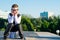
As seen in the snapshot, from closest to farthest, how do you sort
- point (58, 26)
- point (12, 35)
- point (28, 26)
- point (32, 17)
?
point (12, 35), point (28, 26), point (58, 26), point (32, 17)

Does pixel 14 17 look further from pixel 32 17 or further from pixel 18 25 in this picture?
pixel 32 17

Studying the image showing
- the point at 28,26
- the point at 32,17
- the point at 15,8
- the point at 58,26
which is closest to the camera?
the point at 15,8

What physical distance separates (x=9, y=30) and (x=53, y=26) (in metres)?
15.9

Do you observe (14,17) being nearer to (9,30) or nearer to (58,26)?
(9,30)

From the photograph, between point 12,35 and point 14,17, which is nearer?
point 14,17

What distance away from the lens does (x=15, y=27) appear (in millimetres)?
3496

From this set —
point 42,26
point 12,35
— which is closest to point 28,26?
point 42,26

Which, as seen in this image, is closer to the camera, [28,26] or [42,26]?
[28,26]

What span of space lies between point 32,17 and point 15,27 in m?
18.6

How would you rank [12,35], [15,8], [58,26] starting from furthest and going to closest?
[58,26] < [12,35] < [15,8]

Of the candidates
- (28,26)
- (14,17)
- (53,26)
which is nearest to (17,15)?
(14,17)

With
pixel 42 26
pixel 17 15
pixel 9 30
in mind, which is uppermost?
pixel 17 15

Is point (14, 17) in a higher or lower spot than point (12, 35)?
higher

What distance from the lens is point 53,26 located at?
1919cm
